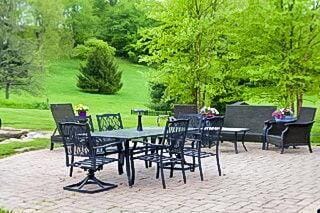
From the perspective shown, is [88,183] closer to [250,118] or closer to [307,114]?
[250,118]

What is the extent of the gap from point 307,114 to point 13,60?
14.3 meters

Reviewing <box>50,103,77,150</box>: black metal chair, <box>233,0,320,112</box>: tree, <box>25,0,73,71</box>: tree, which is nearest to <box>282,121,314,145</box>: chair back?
<box>233,0,320,112</box>: tree

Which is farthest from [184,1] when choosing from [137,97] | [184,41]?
[137,97]

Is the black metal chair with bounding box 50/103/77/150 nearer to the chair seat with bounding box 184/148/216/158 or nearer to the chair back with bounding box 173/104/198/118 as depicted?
the chair back with bounding box 173/104/198/118

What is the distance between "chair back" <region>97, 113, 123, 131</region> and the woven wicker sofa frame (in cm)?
338

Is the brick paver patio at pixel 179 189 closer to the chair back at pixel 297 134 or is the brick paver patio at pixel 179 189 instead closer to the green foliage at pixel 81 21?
the chair back at pixel 297 134

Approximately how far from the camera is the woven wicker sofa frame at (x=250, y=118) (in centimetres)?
1004

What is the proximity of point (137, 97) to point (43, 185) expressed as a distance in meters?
26.5

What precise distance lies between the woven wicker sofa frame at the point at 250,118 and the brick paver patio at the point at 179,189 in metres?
1.82

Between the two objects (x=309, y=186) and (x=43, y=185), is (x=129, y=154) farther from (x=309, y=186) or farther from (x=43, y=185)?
(x=309, y=186)

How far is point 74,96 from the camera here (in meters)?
30.0

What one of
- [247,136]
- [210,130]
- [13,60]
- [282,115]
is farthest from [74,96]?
[210,130]

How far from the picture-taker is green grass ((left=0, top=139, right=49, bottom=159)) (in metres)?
8.89

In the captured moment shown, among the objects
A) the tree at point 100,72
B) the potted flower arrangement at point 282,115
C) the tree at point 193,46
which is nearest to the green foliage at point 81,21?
the tree at point 100,72
